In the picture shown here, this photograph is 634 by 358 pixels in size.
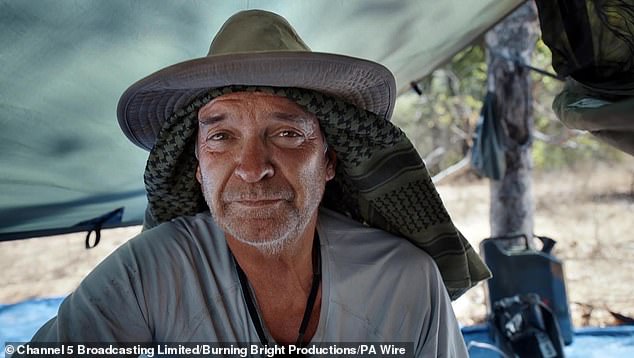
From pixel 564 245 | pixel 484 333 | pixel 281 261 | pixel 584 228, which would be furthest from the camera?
pixel 584 228

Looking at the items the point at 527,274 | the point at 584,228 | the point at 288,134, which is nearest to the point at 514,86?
the point at 527,274

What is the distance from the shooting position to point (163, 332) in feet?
4.13

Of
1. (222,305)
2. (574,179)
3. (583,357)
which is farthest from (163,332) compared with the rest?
(574,179)

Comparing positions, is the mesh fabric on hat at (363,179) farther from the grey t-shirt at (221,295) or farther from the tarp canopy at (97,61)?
the tarp canopy at (97,61)

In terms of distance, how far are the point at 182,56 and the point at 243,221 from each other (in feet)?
1.89

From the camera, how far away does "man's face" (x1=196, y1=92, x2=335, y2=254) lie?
124 cm

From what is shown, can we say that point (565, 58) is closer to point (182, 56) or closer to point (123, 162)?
point (182, 56)

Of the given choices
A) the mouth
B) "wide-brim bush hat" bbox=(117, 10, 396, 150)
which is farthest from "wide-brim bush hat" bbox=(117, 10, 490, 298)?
the mouth

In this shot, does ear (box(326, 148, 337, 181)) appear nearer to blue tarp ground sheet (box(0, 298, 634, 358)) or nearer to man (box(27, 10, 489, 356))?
man (box(27, 10, 489, 356))

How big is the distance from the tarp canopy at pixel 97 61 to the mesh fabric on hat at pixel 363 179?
0.23 metres

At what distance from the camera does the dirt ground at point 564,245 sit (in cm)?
562

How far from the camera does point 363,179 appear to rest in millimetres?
1500

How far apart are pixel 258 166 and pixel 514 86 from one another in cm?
407

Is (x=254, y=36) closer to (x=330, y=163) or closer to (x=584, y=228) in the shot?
(x=330, y=163)
